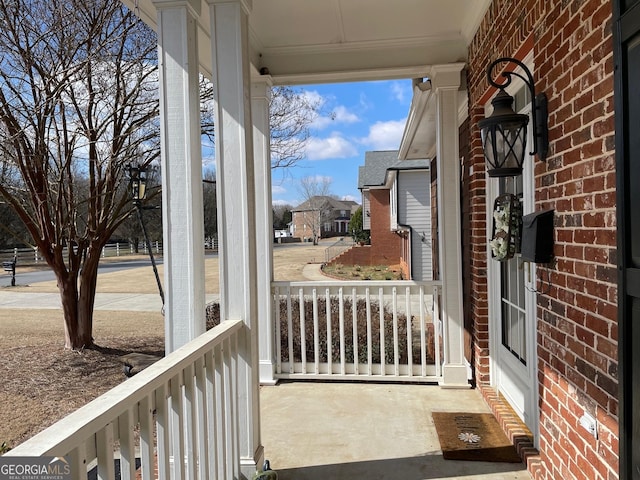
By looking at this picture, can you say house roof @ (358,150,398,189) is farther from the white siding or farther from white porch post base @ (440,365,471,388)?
white porch post base @ (440,365,471,388)

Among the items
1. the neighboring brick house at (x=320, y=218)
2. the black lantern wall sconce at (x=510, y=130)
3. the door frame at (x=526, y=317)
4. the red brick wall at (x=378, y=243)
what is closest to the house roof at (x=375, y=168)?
the red brick wall at (x=378, y=243)

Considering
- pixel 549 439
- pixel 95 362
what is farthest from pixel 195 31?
pixel 95 362

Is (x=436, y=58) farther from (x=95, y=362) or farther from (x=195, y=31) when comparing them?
(x=95, y=362)

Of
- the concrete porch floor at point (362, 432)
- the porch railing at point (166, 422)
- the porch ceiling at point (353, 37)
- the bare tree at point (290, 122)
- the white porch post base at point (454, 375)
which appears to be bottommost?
the concrete porch floor at point (362, 432)

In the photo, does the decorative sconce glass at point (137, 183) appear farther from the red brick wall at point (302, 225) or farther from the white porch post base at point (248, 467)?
the red brick wall at point (302, 225)

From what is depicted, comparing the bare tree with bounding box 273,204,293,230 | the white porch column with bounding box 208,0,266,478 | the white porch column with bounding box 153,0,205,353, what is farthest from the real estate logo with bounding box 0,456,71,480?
the bare tree with bounding box 273,204,293,230

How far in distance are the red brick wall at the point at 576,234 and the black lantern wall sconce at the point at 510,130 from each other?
8cm

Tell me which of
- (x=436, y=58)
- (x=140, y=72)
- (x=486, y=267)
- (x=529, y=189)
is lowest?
(x=486, y=267)

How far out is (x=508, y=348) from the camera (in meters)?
3.13

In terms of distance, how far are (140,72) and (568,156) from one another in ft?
19.9

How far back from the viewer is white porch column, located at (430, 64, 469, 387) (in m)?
3.75

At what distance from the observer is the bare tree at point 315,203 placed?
39.0m

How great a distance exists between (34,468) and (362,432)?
231cm

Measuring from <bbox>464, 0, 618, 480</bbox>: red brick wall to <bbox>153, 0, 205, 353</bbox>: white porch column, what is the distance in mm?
1679
